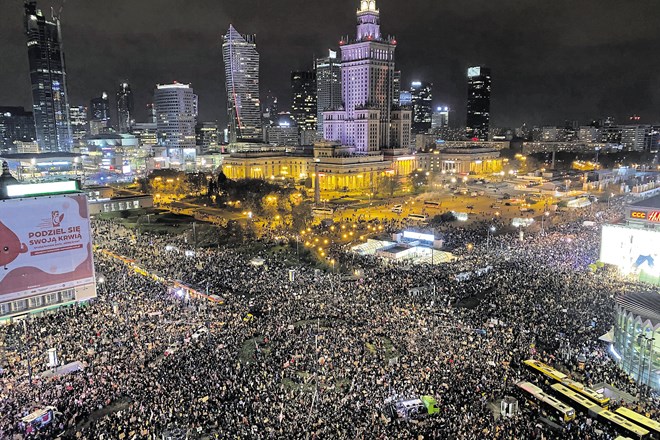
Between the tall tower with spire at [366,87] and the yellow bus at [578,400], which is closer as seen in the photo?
the yellow bus at [578,400]

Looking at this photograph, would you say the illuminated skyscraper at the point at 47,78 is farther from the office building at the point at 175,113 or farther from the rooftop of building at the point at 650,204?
the rooftop of building at the point at 650,204

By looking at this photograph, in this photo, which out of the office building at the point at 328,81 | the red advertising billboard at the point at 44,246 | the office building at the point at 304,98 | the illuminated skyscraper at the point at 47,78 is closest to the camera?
the red advertising billboard at the point at 44,246

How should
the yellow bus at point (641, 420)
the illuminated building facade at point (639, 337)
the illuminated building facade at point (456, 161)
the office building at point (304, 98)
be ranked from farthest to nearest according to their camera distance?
the office building at point (304, 98) < the illuminated building facade at point (456, 161) < the illuminated building facade at point (639, 337) < the yellow bus at point (641, 420)

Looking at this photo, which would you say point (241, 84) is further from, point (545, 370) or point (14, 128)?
point (545, 370)

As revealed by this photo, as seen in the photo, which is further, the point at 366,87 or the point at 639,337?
the point at 366,87

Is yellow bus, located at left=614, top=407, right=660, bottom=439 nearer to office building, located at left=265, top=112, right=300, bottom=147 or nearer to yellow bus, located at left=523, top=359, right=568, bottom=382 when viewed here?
yellow bus, located at left=523, top=359, right=568, bottom=382

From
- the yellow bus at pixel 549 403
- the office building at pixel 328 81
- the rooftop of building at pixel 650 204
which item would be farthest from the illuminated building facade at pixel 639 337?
the office building at pixel 328 81

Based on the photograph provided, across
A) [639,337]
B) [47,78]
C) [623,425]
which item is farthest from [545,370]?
[47,78]
